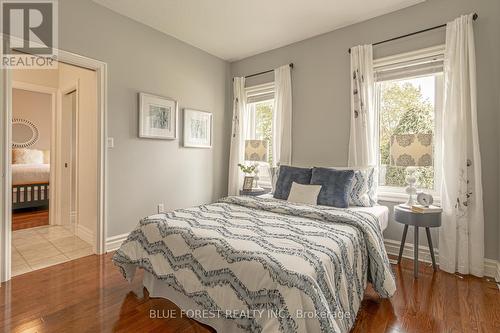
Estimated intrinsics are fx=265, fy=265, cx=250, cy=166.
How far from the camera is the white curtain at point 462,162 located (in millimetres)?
2422

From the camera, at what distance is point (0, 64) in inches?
88.0

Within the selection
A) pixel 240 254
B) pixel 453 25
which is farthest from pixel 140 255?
pixel 453 25

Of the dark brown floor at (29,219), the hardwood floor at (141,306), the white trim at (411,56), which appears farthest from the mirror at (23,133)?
the white trim at (411,56)

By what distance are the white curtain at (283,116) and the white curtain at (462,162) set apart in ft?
5.89

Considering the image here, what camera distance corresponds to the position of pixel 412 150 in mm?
2400

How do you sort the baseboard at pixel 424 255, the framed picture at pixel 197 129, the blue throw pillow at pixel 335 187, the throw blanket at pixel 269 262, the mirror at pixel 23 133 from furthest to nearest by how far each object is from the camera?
the mirror at pixel 23 133 → the framed picture at pixel 197 129 → the blue throw pillow at pixel 335 187 → the baseboard at pixel 424 255 → the throw blanket at pixel 269 262

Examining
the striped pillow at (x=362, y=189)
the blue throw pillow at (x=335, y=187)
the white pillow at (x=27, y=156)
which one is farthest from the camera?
the white pillow at (x=27, y=156)

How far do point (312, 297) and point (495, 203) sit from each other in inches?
92.1

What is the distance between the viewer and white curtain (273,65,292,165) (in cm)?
375

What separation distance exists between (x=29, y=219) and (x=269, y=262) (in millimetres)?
4867

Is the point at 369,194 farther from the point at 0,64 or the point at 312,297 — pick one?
the point at 0,64

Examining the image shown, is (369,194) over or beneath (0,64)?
beneath

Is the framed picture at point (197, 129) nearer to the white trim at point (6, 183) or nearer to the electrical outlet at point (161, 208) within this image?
the electrical outlet at point (161, 208)

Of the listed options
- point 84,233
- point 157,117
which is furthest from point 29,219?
point 157,117
